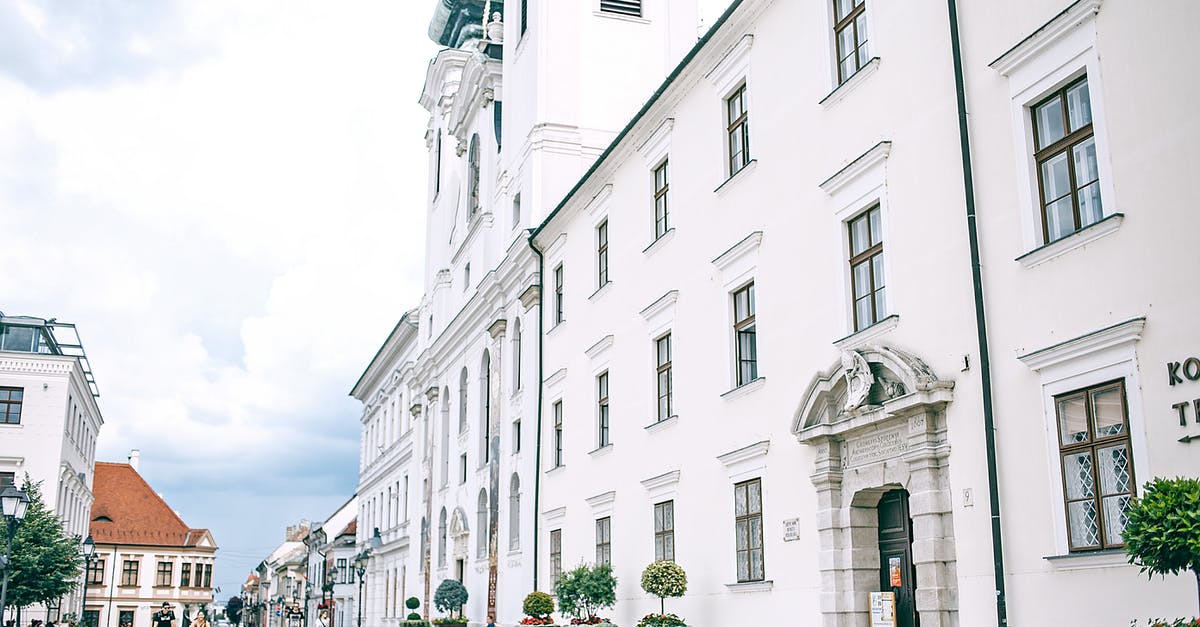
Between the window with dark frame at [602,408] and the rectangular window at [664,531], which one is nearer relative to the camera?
the rectangular window at [664,531]

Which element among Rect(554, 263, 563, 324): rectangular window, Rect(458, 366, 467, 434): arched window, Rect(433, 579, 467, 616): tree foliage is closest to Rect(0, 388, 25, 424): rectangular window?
Rect(458, 366, 467, 434): arched window

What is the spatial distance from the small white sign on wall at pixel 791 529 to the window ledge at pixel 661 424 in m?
4.55

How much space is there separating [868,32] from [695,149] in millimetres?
5944

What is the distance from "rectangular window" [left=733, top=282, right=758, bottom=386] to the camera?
19.1m

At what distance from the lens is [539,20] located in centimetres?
3412

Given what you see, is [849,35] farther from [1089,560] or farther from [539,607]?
[539,607]

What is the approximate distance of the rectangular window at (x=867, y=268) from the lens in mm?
15508

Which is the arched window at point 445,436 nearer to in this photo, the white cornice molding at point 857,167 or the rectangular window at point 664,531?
the rectangular window at point 664,531

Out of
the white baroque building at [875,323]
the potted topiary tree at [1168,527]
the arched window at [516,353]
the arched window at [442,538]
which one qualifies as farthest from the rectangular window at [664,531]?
the arched window at [442,538]

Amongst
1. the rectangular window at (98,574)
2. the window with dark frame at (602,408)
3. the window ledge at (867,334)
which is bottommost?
the rectangular window at (98,574)

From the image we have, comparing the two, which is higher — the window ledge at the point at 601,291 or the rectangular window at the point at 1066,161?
the window ledge at the point at 601,291

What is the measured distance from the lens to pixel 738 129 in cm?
1998

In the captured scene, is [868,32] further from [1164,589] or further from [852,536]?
[1164,589]

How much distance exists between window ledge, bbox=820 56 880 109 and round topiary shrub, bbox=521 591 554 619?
1354 cm
